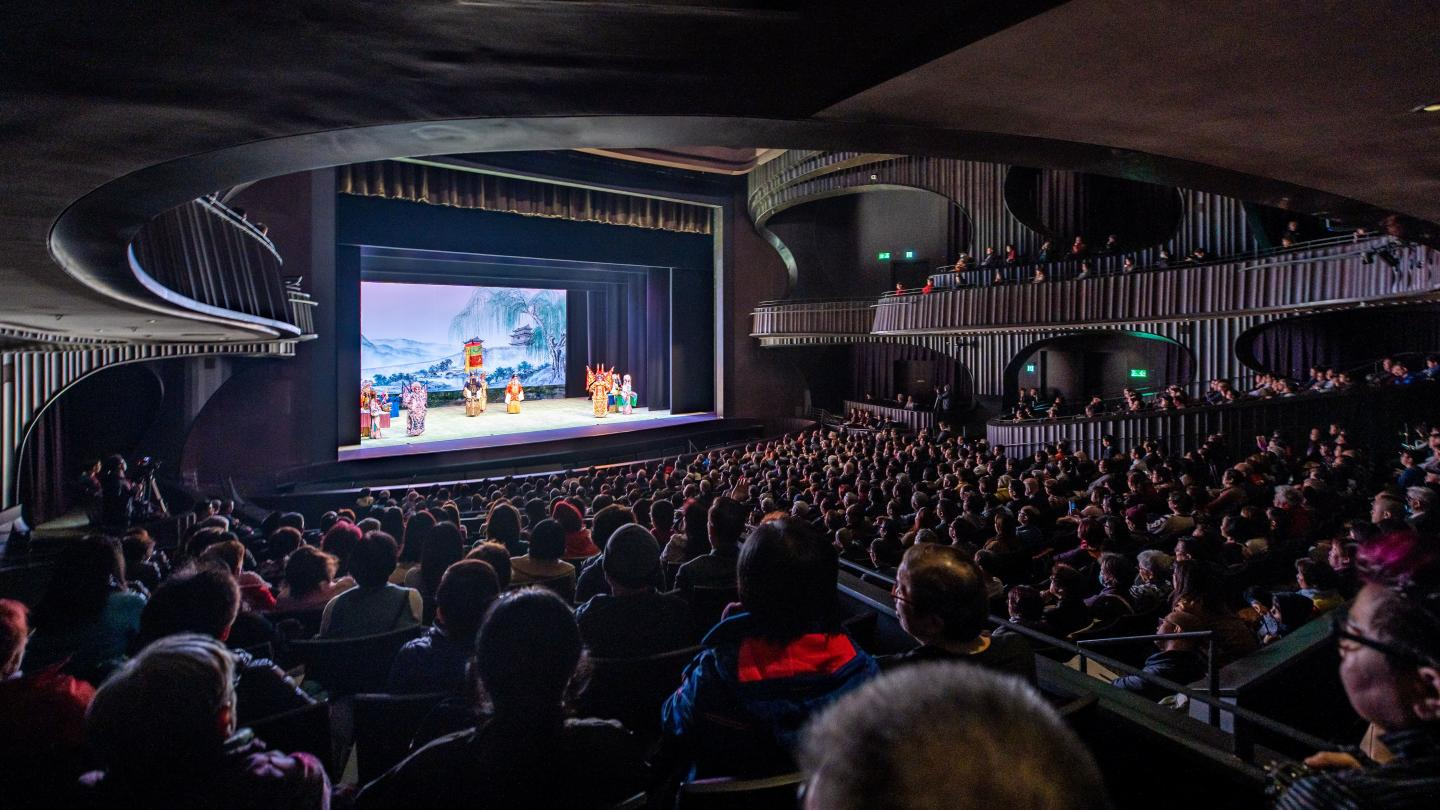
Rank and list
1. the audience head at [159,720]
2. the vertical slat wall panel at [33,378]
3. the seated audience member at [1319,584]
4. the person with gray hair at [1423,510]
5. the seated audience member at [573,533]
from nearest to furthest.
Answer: the audience head at [159,720]
the seated audience member at [1319,584]
the person with gray hair at [1423,510]
the seated audience member at [573,533]
the vertical slat wall panel at [33,378]

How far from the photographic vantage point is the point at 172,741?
131 centimetres

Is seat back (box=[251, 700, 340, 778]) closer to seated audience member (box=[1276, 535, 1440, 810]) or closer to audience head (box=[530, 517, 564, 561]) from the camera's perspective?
audience head (box=[530, 517, 564, 561])

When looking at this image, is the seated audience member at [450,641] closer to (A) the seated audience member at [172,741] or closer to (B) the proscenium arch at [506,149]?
(A) the seated audience member at [172,741]

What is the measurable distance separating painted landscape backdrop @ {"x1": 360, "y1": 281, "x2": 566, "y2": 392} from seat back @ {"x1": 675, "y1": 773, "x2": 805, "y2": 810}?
15.8 metres

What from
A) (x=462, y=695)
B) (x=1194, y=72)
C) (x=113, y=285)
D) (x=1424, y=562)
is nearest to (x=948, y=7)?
(x=1194, y=72)

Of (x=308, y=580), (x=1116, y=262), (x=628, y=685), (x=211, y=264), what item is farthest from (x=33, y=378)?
(x=1116, y=262)

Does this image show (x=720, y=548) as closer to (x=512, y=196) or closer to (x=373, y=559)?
(x=373, y=559)

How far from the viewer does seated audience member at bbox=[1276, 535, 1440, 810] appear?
3.87ft

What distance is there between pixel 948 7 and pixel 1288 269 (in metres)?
11.5

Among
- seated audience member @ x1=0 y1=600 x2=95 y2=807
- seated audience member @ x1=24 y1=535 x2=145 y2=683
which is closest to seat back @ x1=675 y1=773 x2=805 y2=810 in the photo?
seated audience member @ x1=0 y1=600 x2=95 y2=807

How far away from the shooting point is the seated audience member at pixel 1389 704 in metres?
1.18

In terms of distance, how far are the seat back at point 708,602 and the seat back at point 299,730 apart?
1.43 metres

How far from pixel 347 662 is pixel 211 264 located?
192 inches

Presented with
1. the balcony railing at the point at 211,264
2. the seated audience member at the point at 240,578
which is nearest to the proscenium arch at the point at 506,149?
the balcony railing at the point at 211,264
